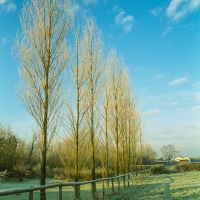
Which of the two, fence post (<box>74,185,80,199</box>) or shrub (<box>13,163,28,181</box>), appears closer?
fence post (<box>74,185,80,199</box>)

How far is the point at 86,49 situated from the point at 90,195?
868 cm

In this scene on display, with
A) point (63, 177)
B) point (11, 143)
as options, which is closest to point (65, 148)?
point (63, 177)

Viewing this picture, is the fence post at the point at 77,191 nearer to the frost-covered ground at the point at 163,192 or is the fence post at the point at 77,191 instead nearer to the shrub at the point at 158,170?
the frost-covered ground at the point at 163,192

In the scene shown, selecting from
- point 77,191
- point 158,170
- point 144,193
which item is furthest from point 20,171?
point 77,191

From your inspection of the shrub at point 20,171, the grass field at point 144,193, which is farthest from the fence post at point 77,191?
the shrub at point 20,171

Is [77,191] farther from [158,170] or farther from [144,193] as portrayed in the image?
[158,170]

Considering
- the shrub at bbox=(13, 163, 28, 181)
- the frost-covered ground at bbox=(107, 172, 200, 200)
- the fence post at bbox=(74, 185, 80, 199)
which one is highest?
the shrub at bbox=(13, 163, 28, 181)

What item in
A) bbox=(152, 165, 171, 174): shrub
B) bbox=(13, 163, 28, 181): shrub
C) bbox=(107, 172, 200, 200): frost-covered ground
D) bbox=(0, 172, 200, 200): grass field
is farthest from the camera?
bbox=(152, 165, 171, 174): shrub

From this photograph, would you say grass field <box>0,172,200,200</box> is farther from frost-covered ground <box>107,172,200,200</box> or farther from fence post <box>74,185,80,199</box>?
fence post <box>74,185,80,199</box>

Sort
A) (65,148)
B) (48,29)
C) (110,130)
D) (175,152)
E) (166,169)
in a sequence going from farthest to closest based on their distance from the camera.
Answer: (175,152)
(166,169)
(110,130)
(65,148)
(48,29)

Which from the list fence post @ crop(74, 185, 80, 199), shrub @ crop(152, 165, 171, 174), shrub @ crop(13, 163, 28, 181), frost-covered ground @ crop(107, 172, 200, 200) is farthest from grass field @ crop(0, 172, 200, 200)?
shrub @ crop(152, 165, 171, 174)

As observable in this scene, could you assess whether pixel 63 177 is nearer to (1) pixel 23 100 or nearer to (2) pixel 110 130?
(2) pixel 110 130

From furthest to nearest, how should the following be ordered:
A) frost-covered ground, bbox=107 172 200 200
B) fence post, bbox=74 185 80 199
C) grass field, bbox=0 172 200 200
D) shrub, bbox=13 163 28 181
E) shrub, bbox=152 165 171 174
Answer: shrub, bbox=152 165 171 174 < shrub, bbox=13 163 28 181 < frost-covered ground, bbox=107 172 200 200 < fence post, bbox=74 185 80 199 < grass field, bbox=0 172 200 200

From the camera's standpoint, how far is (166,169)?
48406 mm
